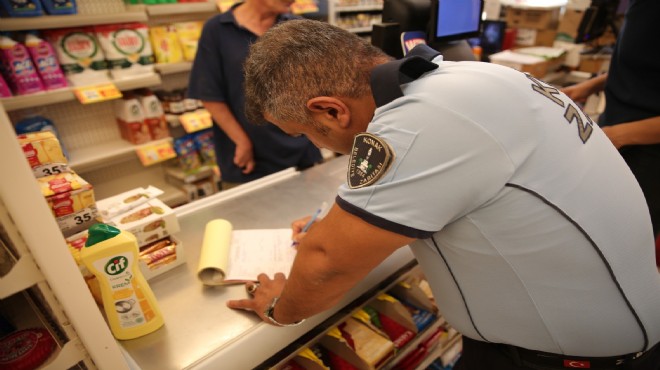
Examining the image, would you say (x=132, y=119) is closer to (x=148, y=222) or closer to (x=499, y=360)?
(x=148, y=222)

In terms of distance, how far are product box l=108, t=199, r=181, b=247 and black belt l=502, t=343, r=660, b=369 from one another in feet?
3.26

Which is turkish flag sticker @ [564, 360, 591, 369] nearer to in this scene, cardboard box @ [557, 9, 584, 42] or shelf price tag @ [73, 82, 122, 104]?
shelf price tag @ [73, 82, 122, 104]

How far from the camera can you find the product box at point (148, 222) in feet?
3.64

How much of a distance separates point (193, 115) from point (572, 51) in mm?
3559

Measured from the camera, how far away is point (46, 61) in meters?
2.40

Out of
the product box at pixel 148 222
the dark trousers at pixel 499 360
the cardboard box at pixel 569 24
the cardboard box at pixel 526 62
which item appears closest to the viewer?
the dark trousers at pixel 499 360

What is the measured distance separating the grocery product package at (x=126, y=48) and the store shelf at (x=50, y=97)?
0.23 ft

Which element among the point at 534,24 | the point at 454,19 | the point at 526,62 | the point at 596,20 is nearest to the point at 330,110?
the point at 454,19

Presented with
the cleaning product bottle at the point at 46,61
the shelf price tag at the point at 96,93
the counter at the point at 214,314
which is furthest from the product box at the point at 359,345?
the cleaning product bottle at the point at 46,61

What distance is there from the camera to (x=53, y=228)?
0.64 metres

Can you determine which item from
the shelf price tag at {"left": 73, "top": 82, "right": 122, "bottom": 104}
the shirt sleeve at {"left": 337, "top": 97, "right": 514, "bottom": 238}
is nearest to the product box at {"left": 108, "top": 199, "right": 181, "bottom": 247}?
the shirt sleeve at {"left": 337, "top": 97, "right": 514, "bottom": 238}

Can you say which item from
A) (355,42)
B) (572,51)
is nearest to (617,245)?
(355,42)

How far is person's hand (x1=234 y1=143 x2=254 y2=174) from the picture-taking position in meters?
2.12

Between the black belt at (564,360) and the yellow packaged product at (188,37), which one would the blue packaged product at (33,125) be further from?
the black belt at (564,360)
